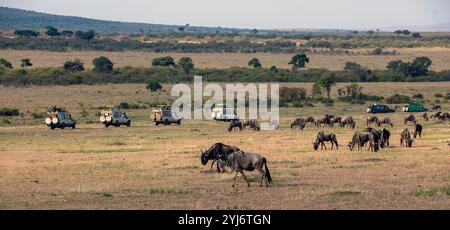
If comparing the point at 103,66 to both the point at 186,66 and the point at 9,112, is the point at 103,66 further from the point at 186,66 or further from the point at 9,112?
the point at 9,112

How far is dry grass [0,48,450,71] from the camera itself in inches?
4788

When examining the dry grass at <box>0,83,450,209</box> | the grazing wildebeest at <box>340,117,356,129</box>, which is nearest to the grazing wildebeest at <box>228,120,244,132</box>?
the dry grass at <box>0,83,450,209</box>

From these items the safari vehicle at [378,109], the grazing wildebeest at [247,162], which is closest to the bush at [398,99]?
the safari vehicle at [378,109]

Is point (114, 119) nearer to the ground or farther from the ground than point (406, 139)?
nearer to the ground

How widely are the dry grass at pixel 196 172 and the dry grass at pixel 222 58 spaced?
244 ft

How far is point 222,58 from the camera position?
448ft

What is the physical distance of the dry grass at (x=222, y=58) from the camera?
399ft

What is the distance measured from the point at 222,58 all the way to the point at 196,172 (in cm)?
11083

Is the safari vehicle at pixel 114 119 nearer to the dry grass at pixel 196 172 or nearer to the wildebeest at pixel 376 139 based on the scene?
the dry grass at pixel 196 172

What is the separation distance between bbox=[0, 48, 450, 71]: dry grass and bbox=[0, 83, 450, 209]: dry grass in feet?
244

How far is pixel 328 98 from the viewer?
7331cm

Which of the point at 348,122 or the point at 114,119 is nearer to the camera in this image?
the point at 348,122

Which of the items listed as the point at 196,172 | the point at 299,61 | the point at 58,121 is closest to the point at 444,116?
the point at 58,121

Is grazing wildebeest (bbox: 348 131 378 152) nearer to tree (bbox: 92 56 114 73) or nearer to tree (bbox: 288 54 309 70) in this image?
tree (bbox: 92 56 114 73)
